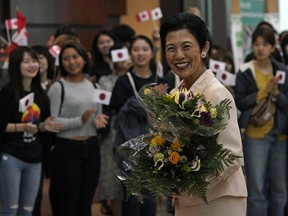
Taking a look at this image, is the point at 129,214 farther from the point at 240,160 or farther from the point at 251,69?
the point at 240,160

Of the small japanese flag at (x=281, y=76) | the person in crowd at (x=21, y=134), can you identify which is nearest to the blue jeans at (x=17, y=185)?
the person in crowd at (x=21, y=134)

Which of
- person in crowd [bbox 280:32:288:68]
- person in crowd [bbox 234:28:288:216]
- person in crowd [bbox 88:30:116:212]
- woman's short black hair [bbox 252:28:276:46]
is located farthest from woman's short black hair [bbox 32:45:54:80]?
person in crowd [bbox 280:32:288:68]

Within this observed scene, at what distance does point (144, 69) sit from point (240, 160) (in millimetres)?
3699

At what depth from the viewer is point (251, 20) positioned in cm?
1134

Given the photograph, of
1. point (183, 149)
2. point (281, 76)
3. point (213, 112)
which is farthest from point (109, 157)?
point (213, 112)

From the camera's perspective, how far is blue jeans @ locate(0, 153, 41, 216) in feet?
20.8

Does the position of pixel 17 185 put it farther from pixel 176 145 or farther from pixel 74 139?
pixel 176 145

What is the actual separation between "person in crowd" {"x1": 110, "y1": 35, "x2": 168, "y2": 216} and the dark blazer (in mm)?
820

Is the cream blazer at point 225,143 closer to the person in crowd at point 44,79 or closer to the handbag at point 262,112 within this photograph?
the person in crowd at point 44,79

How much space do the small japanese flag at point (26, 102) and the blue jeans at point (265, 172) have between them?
2.15 meters

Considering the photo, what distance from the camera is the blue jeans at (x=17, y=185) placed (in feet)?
20.8

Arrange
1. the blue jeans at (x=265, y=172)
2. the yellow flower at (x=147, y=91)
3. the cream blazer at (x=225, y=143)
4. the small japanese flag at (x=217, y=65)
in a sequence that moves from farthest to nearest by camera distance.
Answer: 1. the small japanese flag at (x=217, y=65)
2. the blue jeans at (x=265, y=172)
3. the yellow flower at (x=147, y=91)
4. the cream blazer at (x=225, y=143)

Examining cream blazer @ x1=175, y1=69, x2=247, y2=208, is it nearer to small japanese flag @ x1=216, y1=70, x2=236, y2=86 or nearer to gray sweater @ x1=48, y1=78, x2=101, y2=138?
gray sweater @ x1=48, y1=78, x2=101, y2=138

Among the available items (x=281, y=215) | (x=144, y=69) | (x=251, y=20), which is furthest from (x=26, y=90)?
(x=251, y=20)
